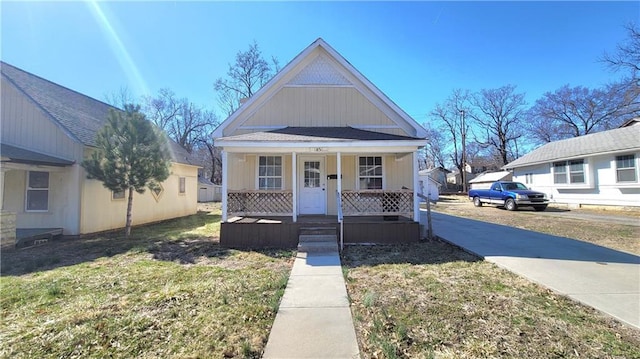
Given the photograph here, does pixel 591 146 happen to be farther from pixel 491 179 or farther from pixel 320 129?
pixel 491 179

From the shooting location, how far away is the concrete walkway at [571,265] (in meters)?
3.93

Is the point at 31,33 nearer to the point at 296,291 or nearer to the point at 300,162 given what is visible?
the point at 300,162

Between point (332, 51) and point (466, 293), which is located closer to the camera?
point (466, 293)

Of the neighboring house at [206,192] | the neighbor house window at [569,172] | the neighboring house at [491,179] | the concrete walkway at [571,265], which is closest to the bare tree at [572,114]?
the neighboring house at [491,179]

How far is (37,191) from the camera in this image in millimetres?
9992

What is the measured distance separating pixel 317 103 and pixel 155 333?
880 centimetres

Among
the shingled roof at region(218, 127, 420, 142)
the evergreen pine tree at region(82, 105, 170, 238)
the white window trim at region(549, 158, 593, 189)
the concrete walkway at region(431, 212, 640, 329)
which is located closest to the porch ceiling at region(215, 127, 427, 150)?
the shingled roof at region(218, 127, 420, 142)

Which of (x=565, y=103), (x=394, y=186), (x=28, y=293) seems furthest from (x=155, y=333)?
(x=565, y=103)

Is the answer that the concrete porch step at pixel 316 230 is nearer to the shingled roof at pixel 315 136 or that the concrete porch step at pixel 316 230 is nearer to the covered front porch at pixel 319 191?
the covered front porch at pixel 319 191

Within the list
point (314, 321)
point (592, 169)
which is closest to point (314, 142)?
point (314, 321)

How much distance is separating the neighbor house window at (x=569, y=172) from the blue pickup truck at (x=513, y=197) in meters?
1.97

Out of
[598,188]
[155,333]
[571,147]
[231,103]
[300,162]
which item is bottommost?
[155,333]

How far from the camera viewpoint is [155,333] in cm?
323

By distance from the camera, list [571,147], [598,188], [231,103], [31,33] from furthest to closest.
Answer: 1. [231,103]
2. [571,147]
3. [598,188]
4. [31,33]
